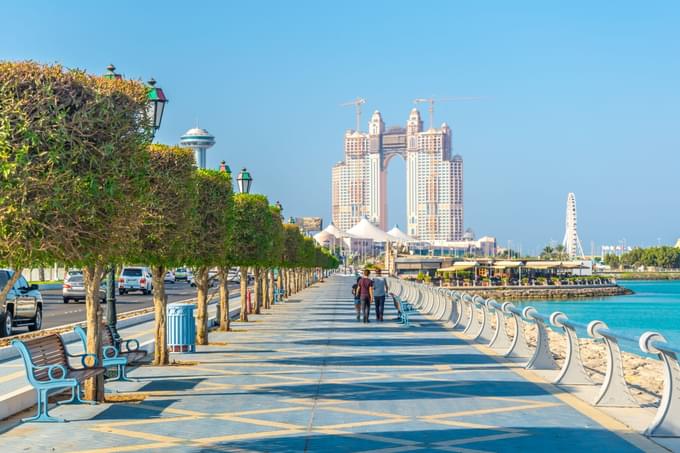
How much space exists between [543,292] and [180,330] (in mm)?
103468

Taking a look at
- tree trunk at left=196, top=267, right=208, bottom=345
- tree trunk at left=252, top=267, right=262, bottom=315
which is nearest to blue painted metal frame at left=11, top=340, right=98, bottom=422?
tree trunk at left=196, top=267, right=208, bottom=345

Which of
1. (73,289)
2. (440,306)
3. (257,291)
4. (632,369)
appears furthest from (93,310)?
(73,289)

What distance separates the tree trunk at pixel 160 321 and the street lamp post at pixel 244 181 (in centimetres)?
1408

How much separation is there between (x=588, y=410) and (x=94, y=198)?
19.7 feet

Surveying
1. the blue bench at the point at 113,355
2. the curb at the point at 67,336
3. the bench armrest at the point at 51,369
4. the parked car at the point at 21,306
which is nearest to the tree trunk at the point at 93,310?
the blue bench at the point at 113,355

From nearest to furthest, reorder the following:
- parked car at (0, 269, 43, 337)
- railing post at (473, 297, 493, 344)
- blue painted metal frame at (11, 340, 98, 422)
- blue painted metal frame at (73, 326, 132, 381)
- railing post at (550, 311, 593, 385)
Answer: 1. blue painted metal frame at (11, 340, 98, 422)
2. blue painted metal frame at (73, 326, 132, 381)
3. railing post at (550, 311, 593, 385)
4. railing post at (473, 297, 493, 344)
5. parked car at (0, 269, 43, 337)

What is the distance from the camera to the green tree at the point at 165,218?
15133 mm

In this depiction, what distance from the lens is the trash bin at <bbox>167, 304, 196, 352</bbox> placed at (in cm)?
1941

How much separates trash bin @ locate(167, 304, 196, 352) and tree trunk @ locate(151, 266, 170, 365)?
60.5 inches

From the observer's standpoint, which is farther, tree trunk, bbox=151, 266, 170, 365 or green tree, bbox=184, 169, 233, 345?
green tree, bbox=184, 169, 233, 345

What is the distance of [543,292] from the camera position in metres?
119

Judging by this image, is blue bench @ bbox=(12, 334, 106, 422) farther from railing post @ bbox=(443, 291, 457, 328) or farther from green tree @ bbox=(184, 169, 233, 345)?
railing post @ bbox=(443, 291, 457, 328)

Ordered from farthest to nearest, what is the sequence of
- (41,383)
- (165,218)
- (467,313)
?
(467,313) → (165,218) → (41,383)

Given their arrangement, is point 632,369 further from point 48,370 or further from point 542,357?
point 48,370
